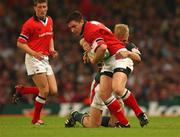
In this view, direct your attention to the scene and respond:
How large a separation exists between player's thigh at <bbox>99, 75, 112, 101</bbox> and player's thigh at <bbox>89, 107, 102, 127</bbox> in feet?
1.51

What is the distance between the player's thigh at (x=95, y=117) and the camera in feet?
40.4

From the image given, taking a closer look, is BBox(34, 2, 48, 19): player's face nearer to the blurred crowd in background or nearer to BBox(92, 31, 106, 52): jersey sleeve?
BBox(92, 31, 106, 52): jersey sleeve

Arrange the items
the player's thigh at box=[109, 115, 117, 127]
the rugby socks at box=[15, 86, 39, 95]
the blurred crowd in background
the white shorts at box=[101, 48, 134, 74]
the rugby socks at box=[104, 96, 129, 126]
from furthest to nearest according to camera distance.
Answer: the blurred crowd in background, the rugby socks at box=[15, 86, 39, 95], the player's thigh at box=[109, 115, 117, 127], the white shorts at box=[101, 48, 134, 74], the rugby socks at box=[104, 96, 129, 126]

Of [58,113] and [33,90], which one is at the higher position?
[33,90]

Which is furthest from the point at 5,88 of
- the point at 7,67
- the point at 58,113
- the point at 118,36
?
the point at 118,36

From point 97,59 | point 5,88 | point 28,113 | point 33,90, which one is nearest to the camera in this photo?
point 97,59

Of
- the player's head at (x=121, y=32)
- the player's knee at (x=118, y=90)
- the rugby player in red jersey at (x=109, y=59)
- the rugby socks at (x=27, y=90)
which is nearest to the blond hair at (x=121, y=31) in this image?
the player's head at (x=121, y=32)

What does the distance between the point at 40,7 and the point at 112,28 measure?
25.1 ft

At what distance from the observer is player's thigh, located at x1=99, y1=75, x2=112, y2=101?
11.9 metres

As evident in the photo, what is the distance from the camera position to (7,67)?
21688 millimetres

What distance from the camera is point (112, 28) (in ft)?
67.7

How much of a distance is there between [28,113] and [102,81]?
8151mm

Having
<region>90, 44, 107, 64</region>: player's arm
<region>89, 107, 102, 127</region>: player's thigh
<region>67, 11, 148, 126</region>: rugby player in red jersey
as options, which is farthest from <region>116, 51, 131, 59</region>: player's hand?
<region>89, 107, 102, 127</region>: player's thigh

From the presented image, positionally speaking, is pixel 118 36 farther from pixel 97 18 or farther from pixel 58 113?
pixel 97 18
